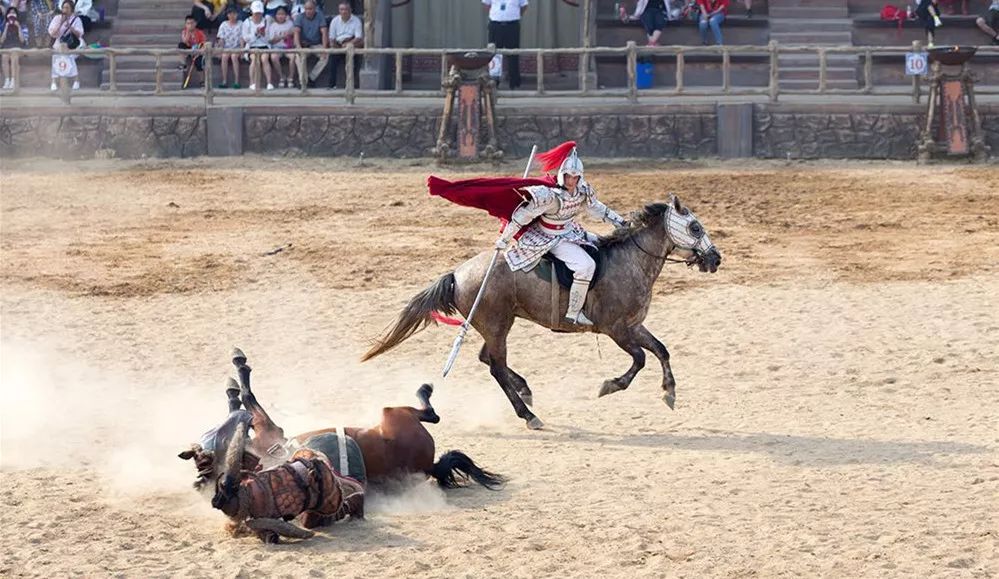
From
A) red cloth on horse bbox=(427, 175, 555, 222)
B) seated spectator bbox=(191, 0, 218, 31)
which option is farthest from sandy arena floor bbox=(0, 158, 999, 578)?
seated spectator bbox=(191, 0, 218, 31)

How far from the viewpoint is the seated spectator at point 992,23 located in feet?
Result: 89.2

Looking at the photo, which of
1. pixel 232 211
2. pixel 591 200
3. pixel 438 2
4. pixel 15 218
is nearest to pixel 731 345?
pixel 591 200

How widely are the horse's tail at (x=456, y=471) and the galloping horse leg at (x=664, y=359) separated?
2.00 meters

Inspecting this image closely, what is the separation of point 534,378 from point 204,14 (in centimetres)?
1692

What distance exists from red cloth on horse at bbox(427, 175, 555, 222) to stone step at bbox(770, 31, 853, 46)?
17.1 metres

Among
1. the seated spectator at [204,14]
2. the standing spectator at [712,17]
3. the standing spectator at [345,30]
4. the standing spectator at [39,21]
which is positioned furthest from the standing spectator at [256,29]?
the standing spectator at [712,17]

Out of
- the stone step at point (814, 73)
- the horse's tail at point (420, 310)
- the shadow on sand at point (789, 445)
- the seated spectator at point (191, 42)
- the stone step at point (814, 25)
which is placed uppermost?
the stone step at point (814, 25)

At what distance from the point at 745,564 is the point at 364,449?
2.37 metres

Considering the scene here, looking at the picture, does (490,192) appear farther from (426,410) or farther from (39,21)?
(39,21)

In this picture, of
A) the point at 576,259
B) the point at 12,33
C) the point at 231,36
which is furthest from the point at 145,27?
the point at 576,259

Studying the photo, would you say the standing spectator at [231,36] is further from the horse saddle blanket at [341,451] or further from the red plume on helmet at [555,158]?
the horse saddle blanket at [341,451]

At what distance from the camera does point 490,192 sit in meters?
11.9

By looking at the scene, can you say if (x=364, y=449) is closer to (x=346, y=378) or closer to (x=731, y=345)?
(x=346, y=378)

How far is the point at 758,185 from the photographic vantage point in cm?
2173
